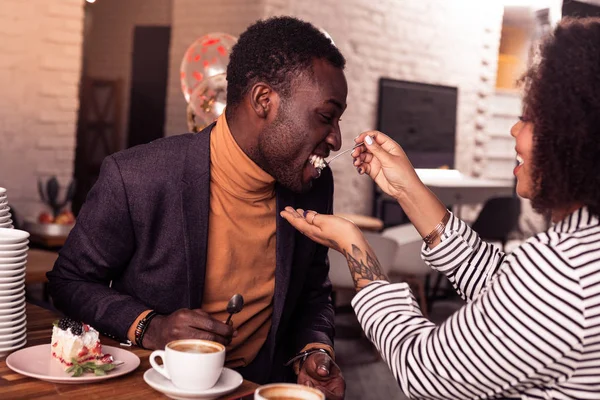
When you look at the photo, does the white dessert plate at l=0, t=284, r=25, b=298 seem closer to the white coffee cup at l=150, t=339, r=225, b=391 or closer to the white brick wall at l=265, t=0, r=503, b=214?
the white coffee cup at l=150, t=339, r=225, b=391

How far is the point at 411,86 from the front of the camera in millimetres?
7707

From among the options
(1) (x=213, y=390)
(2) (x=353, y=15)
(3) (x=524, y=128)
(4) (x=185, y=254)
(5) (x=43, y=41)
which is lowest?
(1) (x=213, y=390)

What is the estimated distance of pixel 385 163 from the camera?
184 cm

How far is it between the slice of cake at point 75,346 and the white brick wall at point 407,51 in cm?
502

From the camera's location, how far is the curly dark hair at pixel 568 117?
1.17 m

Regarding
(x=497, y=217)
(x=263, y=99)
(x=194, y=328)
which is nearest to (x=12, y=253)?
(x=194, y=328)

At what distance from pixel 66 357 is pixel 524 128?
35.9 inches

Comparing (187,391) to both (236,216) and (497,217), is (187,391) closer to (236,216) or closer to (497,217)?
(236,216)

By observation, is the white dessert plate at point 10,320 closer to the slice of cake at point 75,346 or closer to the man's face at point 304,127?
the slice of cake at point 75,346

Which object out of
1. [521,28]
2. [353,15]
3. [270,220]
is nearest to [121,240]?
[270,220]

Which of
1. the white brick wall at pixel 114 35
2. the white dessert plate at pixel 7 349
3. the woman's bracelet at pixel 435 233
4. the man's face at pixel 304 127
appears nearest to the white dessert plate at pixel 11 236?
the white dessert plate at pixel 7 349

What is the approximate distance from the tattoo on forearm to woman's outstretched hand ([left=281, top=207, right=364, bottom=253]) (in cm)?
4

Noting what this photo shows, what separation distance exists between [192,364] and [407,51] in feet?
22.3

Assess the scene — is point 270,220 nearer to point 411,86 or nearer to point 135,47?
point 411,86
